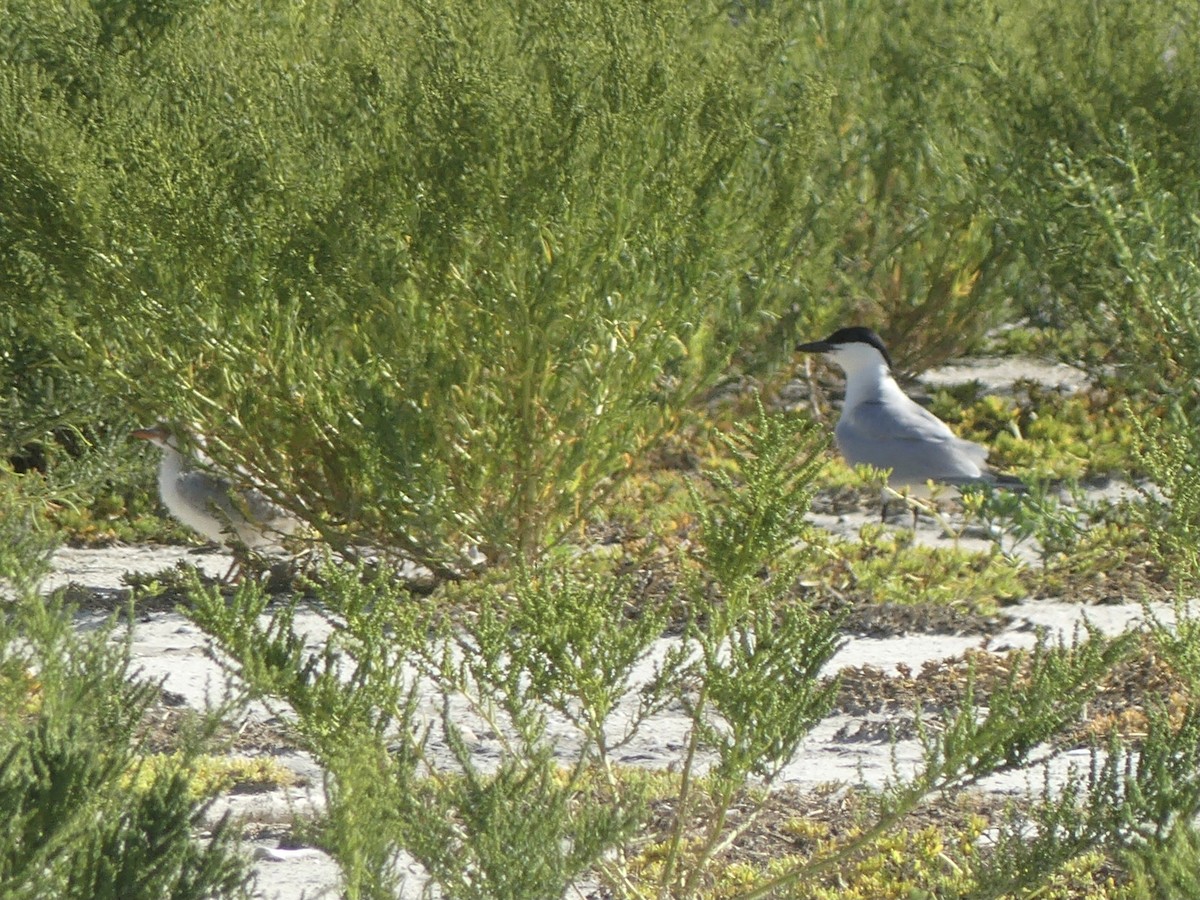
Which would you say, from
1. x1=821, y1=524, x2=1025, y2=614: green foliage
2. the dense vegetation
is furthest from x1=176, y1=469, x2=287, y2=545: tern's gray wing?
x1=821, y1=524, x2=1025, y2=614: green foliage

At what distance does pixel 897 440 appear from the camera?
22.6ft

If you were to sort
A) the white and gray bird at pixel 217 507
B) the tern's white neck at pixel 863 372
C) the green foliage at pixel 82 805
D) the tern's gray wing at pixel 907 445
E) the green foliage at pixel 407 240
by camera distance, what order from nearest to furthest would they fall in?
the green foliage at pixel 82 805, the green foliage at pixel 407 240, the white and gray bird at pixel 217 507, the tern's gray wing at pixel 907 445, the tern's white neck at pixel 863 372

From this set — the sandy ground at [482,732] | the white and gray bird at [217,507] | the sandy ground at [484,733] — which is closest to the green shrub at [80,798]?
the sandy ground at [482,732]

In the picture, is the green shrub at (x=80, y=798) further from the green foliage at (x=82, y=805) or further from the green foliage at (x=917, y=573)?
the green foliage at (x=917, y=573)

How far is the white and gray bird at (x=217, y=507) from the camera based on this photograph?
6.07 metres

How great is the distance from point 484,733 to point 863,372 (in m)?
3.28

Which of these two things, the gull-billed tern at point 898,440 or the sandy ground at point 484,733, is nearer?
the sandy ground at point 484,733

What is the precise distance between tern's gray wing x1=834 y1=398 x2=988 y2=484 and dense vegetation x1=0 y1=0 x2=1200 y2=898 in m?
0.57

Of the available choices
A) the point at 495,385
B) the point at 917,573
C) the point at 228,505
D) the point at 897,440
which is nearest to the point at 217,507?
the point at 228,505

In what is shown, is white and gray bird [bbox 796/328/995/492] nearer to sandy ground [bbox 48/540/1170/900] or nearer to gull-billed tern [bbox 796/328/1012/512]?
gull-billed tern [bbox 796/328/1012/512]

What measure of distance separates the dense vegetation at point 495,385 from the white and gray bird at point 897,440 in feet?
1.74

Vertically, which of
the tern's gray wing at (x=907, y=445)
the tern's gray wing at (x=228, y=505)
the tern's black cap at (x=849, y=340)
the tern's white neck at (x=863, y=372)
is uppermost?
the tern's black cap at (x=849, y=340)

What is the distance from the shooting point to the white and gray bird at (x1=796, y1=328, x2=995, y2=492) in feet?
22.3

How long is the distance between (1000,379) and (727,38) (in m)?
3.15
